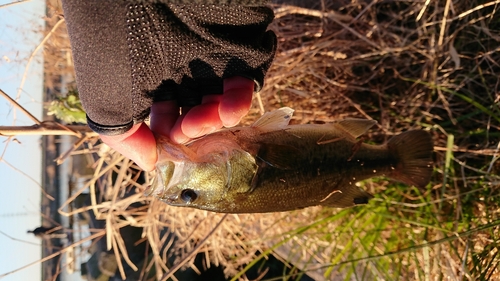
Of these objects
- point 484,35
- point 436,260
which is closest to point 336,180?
point 436,260

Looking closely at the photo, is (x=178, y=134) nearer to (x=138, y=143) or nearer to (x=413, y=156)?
(x=138, y=143)

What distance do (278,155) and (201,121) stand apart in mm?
289

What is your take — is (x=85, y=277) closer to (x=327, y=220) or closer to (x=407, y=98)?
(x=327, y=220)

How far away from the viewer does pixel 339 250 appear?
2.32 m

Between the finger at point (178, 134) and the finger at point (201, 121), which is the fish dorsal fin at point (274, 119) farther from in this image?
the finger at point (178, 134)

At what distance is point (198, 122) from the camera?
51.7 inches

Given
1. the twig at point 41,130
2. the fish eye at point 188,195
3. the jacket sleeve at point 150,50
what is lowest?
the twig at point 41,130

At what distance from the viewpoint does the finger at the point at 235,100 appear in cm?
131

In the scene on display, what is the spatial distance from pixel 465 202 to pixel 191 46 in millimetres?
1628

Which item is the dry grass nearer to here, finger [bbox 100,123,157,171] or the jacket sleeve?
finger [bbox 100,123,157,171]

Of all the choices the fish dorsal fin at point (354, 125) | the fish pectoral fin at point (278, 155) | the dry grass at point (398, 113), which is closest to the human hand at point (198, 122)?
the fish pectoral fin at point (278, 155)

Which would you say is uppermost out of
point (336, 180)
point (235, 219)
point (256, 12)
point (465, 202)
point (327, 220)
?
point (256, 12)

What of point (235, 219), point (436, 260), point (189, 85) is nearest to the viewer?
point (189, 85)

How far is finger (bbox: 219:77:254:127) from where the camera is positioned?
1.31 metres
